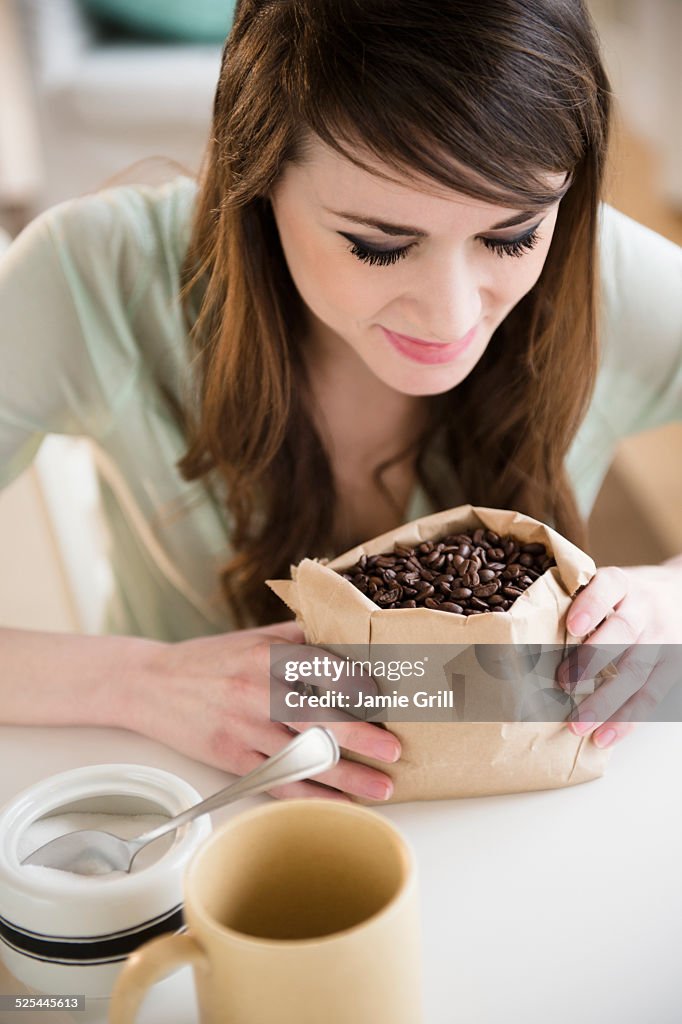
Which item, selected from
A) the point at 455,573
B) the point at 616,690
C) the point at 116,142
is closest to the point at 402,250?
the point at 455,573

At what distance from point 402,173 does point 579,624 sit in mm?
329

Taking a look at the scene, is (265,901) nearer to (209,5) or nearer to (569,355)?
Answer: (569,355)

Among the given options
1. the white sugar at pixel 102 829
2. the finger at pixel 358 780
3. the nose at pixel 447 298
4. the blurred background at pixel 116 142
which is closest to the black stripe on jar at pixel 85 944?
the white sugar at pixel 102 829

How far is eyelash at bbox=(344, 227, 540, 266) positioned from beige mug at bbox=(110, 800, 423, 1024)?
439 millimetres

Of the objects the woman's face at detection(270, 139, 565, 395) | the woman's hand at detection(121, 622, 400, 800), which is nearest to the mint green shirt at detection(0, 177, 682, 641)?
the woman's face at detection(270, 139, 565, 395)

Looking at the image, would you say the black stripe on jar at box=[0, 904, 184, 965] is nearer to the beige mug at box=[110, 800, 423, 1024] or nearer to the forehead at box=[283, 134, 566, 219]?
the beige mug at box=[110, 800, 423, 1024]

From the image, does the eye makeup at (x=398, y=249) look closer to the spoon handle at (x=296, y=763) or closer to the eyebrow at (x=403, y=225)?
the eyebrow at (x=403, y=225)

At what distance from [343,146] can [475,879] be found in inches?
19.8

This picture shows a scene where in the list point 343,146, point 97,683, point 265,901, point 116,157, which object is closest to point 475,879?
point 265,901

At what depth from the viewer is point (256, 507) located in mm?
1099

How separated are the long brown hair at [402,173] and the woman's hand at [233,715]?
0.26 m

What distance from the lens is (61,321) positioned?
1.05 meters

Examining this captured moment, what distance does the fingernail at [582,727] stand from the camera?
690 millimetres

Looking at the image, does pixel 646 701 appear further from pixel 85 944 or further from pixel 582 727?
pixel 85 944
